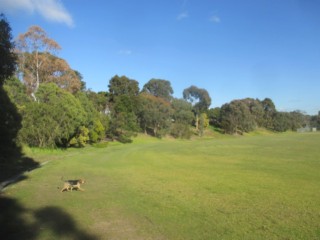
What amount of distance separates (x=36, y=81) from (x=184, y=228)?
48836 millimetres

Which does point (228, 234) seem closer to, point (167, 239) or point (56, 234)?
point (167, 239)

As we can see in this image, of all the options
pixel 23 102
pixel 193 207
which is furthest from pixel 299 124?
pixel 193 207

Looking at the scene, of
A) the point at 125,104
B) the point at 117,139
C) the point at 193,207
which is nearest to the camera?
the point at 193,207

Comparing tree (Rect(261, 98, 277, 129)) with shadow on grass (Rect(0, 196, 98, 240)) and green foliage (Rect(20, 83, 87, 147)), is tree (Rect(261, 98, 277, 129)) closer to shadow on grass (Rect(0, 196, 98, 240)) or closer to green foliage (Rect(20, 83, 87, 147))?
green foliage (Rect(20, 83, 87, 147))

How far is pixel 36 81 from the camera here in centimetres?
5216

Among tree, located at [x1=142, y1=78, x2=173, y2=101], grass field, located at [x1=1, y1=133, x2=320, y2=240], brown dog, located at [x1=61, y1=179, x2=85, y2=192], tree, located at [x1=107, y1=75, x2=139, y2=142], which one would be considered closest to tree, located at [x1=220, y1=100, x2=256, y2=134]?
tree, located at [x1=142, y1=78, x2=173, y2=101]

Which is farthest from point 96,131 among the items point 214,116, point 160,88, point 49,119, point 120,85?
point 160,88

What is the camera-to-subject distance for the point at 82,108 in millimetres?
45438

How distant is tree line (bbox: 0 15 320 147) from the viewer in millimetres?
36531

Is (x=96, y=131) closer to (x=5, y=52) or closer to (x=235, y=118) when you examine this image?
(x=5, y=52)

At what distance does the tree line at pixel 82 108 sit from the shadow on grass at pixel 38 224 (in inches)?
255

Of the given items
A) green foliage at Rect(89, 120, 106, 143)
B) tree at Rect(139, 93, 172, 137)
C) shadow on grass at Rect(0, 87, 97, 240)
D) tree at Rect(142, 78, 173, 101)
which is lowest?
shadow on grass at Rect(0, 87, 97, 240)

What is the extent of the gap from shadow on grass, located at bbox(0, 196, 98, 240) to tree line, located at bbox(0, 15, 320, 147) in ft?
21.2

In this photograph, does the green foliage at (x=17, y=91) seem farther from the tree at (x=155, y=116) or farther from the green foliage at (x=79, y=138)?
the tree at (x=155, y=116)
